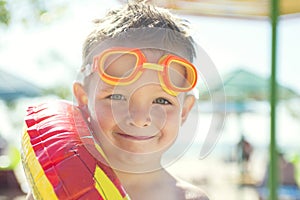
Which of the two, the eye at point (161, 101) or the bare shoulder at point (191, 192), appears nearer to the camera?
the eye at point (161, 101)

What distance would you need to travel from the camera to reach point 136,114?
1.35 meters

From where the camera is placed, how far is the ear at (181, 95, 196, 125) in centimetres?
151

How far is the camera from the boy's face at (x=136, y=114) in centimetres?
137

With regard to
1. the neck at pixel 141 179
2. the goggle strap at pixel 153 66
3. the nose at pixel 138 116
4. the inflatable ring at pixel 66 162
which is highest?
the goggle strap at pixel 153 66

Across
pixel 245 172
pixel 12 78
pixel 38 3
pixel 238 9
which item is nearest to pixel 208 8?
pixel 238 9

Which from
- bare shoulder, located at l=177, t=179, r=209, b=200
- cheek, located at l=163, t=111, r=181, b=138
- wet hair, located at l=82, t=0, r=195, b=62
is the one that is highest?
wet hair, located at l=82, t=0, r=195, b=62

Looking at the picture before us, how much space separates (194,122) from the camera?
151 centimetres

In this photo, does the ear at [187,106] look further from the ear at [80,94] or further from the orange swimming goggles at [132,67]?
the ear at [80,94]

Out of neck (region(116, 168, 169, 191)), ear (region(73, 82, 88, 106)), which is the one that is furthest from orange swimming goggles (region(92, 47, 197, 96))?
neck (region(116, 168, 169, 191))

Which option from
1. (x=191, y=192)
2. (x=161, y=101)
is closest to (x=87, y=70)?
(x=161, y=101)

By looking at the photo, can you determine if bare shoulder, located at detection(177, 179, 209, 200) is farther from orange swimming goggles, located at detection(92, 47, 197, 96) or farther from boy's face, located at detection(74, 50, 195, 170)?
orange swimming goggles, located at detection(92, 47, 197, 96)

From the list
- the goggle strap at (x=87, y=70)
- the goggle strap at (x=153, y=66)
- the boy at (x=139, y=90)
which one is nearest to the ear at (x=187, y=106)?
the boy at (x=139, y=90)

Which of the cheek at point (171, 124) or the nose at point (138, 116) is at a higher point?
the nose at point (138, 116)

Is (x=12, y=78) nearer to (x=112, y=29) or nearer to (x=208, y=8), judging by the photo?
(x=208, y=8)
